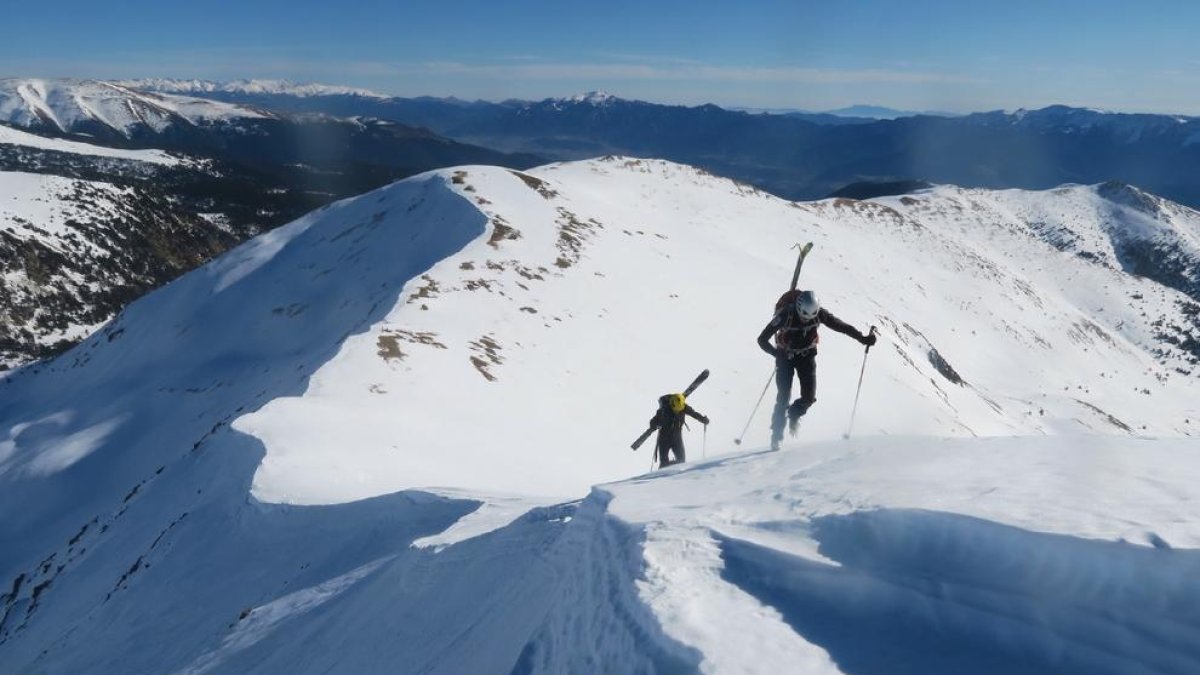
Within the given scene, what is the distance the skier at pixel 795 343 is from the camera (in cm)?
1169

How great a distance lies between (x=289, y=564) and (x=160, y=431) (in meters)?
18.9

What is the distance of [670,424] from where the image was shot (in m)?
15.1

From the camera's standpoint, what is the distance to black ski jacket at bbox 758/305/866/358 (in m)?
11.7

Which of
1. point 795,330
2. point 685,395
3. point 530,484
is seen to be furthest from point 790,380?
point 530,484

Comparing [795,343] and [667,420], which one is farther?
[667,420]

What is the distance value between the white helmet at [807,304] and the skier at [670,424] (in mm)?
4030

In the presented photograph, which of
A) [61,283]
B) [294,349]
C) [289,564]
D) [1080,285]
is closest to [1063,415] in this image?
[294,349]

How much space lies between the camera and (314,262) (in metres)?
45.6

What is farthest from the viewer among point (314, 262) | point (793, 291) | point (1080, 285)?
point (1080, 285)

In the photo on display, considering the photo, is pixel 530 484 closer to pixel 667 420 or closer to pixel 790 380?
pixel 667 420

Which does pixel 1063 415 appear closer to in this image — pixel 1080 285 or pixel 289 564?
pixel 289 564

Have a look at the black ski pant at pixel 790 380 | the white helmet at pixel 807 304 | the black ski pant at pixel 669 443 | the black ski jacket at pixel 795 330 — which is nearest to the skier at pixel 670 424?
the black ski pant at pixel 669 443

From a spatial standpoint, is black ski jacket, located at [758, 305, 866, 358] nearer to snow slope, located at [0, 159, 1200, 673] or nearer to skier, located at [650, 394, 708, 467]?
snow slope, located at [0, 159, 1200, 673]

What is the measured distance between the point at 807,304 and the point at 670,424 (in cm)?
474
